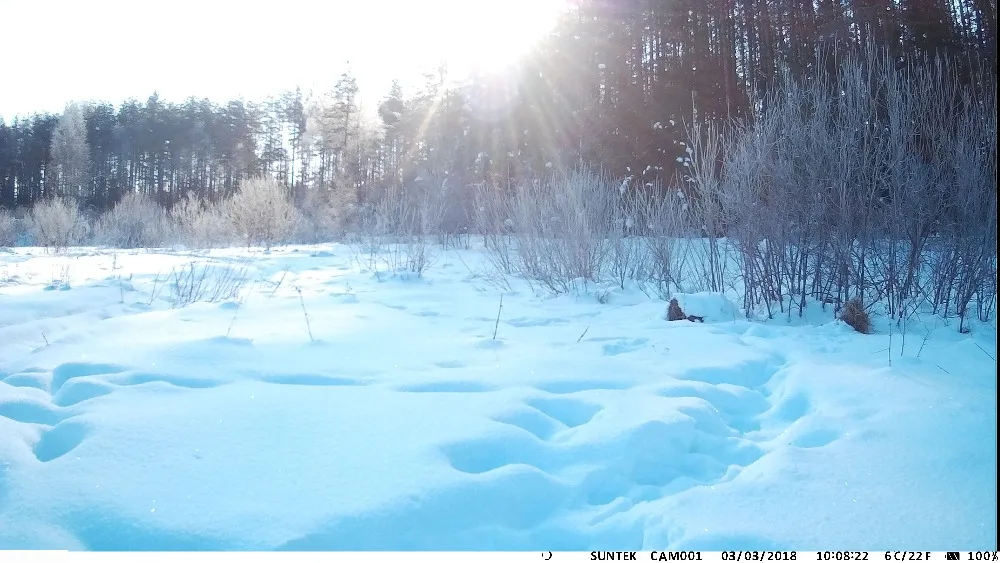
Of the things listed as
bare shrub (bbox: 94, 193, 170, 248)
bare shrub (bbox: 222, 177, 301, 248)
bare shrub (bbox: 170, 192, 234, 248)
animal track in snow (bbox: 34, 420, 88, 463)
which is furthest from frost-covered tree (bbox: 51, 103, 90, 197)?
animal track in snow (bbox: 34, 420, 88, 463)

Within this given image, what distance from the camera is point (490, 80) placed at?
19.3 meters

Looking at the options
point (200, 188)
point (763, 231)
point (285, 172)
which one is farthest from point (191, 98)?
point (763, 231)

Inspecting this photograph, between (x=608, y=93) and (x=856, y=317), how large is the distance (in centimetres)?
1347

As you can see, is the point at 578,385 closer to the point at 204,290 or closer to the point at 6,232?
the point at 204,290

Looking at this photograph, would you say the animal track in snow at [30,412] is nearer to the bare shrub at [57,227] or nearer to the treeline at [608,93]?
the treeline at [608,93]

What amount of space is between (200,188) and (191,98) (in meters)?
6.73

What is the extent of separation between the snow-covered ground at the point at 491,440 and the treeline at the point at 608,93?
10.4ft

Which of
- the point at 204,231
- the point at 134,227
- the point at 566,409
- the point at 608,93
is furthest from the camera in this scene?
the point at 134,227

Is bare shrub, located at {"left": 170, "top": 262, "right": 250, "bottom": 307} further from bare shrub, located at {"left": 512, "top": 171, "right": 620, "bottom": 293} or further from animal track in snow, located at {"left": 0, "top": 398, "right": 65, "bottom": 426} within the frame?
bare shrub, located at {"left": 512, "top": 171, "right": 620, "bottom": 293}

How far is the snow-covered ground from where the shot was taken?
1.50 m

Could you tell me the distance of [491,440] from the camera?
6.54 ft

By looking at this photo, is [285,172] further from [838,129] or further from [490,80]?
[838,129]

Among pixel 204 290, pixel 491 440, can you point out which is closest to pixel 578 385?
pixel 491 440

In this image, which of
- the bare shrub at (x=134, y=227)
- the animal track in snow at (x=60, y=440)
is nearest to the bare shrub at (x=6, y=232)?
the bare shrub at (x=134, y=227)
